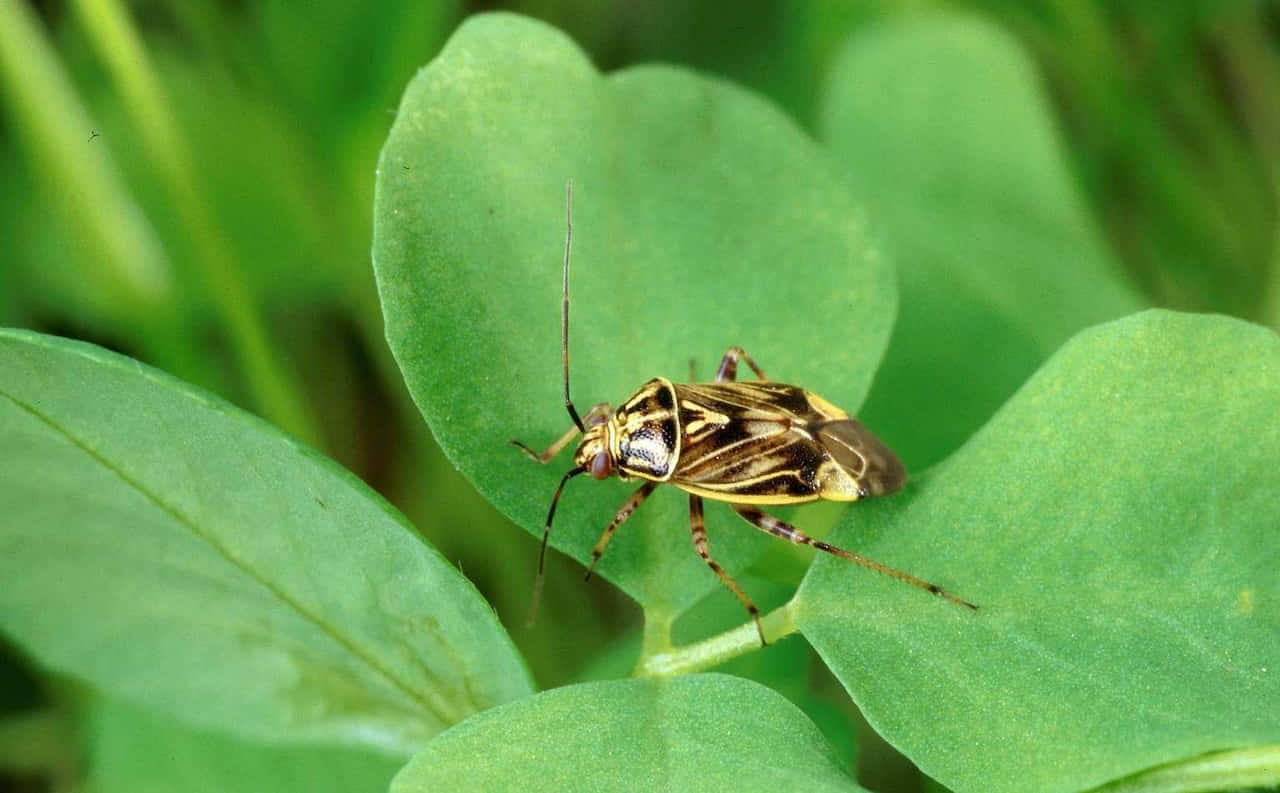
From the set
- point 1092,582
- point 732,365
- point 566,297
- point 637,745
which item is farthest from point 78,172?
point 1092,582

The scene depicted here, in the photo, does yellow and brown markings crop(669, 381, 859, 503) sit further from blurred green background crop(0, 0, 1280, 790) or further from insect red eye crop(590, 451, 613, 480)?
blurred green background crop(0, 0, 1280, 790)

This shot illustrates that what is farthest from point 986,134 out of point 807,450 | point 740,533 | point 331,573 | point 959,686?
point 331,573

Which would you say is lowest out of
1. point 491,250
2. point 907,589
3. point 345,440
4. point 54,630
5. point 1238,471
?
point 345,440

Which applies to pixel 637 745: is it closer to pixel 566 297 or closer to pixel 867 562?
pixel 867 562

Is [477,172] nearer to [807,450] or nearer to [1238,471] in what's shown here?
[807,450]

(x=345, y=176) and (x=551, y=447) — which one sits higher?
(x=345, y=176)

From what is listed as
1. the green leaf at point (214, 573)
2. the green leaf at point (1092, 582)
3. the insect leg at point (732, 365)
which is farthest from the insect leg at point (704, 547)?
the green leaf at point (214, 573)
